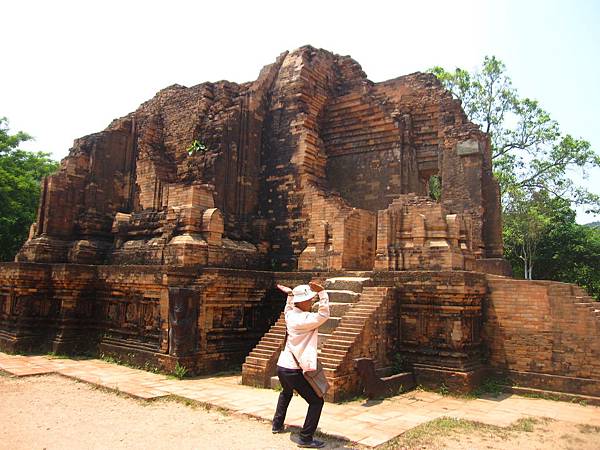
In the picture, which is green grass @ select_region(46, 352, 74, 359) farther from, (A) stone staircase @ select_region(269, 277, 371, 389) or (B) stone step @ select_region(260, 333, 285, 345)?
(A) stone staircase @ select_region(269, 277, 371, 389)

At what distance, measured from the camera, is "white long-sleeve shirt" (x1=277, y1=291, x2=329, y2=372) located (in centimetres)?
540

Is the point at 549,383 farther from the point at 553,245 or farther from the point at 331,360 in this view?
the point at 553,245

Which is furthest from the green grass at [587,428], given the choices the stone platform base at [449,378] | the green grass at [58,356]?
the green grass at [58,356]

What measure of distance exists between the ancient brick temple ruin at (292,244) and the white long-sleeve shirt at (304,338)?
6.40 ft

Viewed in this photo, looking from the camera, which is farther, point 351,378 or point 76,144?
point 76,144

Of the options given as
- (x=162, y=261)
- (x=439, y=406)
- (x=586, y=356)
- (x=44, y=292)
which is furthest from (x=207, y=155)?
(x=586, y=356)

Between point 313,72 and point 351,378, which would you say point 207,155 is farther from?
point 351,378

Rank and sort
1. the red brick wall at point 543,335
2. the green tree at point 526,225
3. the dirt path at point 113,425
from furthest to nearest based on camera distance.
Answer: the green tree at point 526,225 → the red brick wall at point 543,335 → the dirt path at point 113,425

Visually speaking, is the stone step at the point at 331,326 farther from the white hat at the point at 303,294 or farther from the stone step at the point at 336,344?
the white hat at the point at 303,294

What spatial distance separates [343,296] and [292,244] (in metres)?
3.60

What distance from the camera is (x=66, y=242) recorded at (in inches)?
507

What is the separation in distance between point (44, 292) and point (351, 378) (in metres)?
8.11

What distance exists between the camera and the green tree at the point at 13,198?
2189 cm

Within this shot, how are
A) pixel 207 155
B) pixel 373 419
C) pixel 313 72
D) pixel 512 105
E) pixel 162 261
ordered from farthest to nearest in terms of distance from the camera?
pixel 512 105, pixel 313 72, pixel 207 155, pixel 162 261, pixel 373 419
